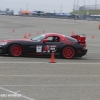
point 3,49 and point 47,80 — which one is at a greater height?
point 3,49

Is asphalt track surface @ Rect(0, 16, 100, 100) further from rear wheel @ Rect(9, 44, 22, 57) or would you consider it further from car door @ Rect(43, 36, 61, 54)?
car door @ Rect(43, 36, 61, 54)

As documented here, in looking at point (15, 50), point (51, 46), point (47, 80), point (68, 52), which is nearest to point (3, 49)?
point (15, 50)

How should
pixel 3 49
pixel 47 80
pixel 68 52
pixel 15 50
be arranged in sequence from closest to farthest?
pixel 47 80, pixel 3 49, pixel 15 50, pixel 68 52

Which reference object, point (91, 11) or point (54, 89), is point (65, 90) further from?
point (91, 11)

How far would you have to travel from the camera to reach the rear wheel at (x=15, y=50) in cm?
1786

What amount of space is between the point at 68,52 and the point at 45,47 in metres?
1.15

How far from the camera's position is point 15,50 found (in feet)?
58.8

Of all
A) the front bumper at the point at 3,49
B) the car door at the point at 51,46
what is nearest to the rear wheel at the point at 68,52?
the car door at the point at 51,46

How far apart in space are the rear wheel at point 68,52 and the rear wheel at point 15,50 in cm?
207

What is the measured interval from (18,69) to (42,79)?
2.31 m

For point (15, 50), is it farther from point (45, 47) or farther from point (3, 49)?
point (45, 47)

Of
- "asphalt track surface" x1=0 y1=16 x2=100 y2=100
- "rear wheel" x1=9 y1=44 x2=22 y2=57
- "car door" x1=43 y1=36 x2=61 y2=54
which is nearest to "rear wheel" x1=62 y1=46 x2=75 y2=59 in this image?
"car door" x1=43 y1=36 x2=61 y2=54

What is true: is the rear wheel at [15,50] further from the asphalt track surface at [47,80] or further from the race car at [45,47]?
the asphalt track surface at [47,80]

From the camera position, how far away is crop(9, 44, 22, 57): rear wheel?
17.9 m
